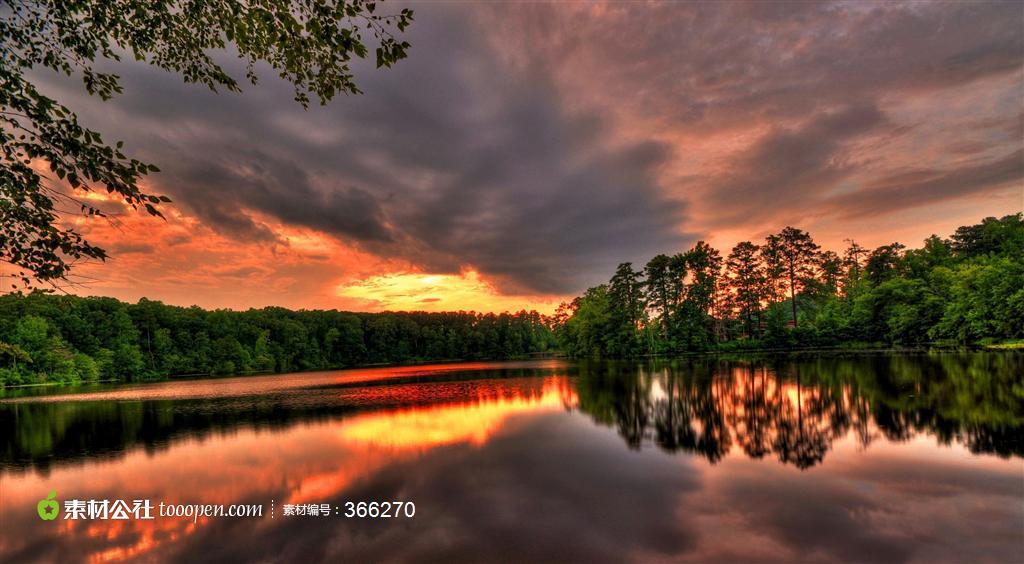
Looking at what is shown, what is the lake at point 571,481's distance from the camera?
6.90 metres

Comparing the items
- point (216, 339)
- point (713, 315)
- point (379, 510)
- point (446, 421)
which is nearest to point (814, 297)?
Result: point (713, 315)

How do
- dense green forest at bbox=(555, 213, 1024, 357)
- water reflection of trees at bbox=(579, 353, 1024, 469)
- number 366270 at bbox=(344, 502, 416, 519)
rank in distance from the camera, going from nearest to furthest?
number 366270 at bbox=(344, 502, 416, 519)
water reflection of trees at bbox=(579, 353, 1024, 469)
dense green forest at bbox=(555, 213, 1024, 357)

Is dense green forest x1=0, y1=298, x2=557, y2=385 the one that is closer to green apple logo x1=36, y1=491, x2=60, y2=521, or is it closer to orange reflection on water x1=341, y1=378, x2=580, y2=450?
green apple logo x1=36, y1=491, x2=60, y2=521

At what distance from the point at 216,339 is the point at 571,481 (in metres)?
103

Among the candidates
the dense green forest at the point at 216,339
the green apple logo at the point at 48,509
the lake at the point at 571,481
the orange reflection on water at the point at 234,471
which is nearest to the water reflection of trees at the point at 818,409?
the lake at the point at 571,481

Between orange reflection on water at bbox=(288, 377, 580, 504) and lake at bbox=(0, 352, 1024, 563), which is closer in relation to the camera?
lake at bbox=(0, 352, 1024, 563)

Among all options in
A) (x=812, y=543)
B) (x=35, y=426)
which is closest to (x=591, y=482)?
(x=812, y=543)

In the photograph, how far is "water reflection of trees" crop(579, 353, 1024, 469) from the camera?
11828mm

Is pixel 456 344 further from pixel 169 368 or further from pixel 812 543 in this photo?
pixel 812 543

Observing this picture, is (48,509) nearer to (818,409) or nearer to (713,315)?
(818,409)

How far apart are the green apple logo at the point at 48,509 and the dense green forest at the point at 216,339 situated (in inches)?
1374

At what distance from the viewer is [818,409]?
16047 mm

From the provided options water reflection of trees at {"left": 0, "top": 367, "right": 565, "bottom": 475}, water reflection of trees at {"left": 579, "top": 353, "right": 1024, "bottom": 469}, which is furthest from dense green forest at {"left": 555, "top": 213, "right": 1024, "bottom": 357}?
water reflection of trees at {"left": 0, "top": 367, "right": 565, "bottom": 475}

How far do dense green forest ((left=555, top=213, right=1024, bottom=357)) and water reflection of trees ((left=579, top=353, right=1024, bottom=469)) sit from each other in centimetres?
1803
